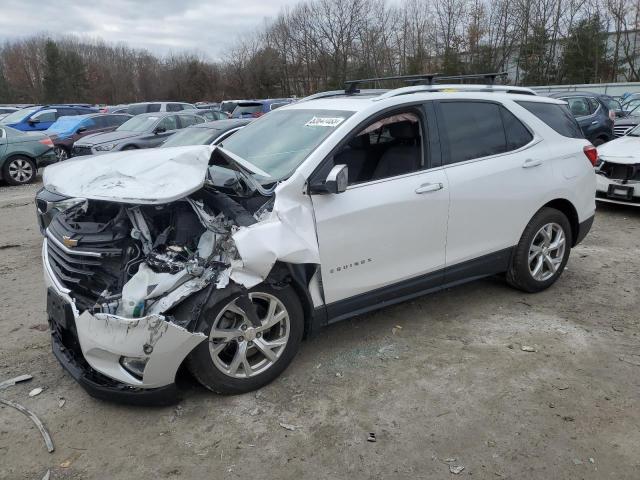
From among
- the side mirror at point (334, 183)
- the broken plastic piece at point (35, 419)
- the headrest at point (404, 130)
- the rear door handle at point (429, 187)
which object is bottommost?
the broken plastic piece at point (35, 419)

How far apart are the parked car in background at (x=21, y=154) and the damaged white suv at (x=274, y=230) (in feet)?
31.9

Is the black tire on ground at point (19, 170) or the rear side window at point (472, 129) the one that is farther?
the black tire on ground at point (19, 170)

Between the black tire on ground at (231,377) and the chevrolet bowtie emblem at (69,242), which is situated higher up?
the chevrolet bowtie emblem at (69,242)

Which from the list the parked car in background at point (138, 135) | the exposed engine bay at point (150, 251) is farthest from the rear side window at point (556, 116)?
the parked car in background at point (138, 135)

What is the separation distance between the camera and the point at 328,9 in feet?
184

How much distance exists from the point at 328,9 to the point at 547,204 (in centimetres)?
5714

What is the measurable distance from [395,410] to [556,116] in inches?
128

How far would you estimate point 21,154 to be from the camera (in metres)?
12.6

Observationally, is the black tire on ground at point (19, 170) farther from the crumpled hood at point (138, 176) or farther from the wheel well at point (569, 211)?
the wheel well at point (569, 211)

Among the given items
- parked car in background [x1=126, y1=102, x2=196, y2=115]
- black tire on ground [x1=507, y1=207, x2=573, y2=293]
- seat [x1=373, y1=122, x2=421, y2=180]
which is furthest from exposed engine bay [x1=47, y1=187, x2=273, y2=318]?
parked car in background [x1=126, y1=102, x2=196, y2=115]

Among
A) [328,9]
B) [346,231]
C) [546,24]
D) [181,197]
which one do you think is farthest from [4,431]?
[328,9]

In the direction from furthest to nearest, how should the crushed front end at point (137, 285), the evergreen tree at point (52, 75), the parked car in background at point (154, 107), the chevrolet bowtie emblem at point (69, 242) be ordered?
the evergreen tree at point (52, 75), the parked car in background at point (154, 107), the chevrolet bowtie emblem at point (69, 242), the crushed front end at point (137, 285)

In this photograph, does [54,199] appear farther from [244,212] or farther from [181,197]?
[244,212]

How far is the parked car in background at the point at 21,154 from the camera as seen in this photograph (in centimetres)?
1237
